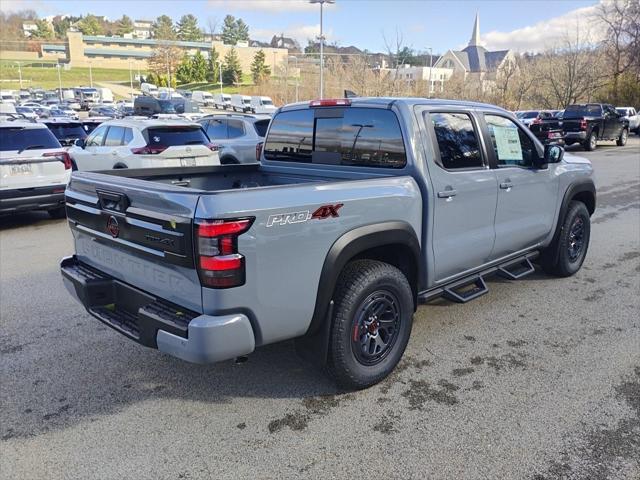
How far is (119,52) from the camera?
423 ft

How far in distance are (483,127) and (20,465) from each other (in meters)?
4.08

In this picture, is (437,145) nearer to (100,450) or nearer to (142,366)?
(142,366)

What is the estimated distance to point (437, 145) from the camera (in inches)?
155

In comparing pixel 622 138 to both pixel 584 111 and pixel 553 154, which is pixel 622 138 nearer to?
pixel 584 111

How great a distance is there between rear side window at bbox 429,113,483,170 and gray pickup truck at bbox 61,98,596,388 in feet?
0.05

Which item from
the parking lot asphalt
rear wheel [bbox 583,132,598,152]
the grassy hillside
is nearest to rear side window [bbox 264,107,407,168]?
the parking lot asphalt

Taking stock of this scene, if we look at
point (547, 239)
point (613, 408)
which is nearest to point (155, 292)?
point (613, 408)

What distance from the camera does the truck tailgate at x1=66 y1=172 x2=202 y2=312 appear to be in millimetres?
2740

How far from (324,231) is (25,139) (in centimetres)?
751

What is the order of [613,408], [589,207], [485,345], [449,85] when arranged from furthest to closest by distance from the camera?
1. [449,85]
2. [589,207]
3. [485,345]
4. [613,408]

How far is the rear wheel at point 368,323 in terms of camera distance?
3.28m

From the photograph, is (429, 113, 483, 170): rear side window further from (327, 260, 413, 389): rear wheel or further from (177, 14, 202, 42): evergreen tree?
(177, 14, 202, 42): evergreen tree

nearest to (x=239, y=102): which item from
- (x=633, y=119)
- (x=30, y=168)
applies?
(x=633, y=119)

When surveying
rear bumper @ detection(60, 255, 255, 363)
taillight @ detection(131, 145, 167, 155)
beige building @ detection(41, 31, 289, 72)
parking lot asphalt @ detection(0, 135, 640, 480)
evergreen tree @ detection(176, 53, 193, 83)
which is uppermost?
beige building @ detection(41, 31, 289, 72)
